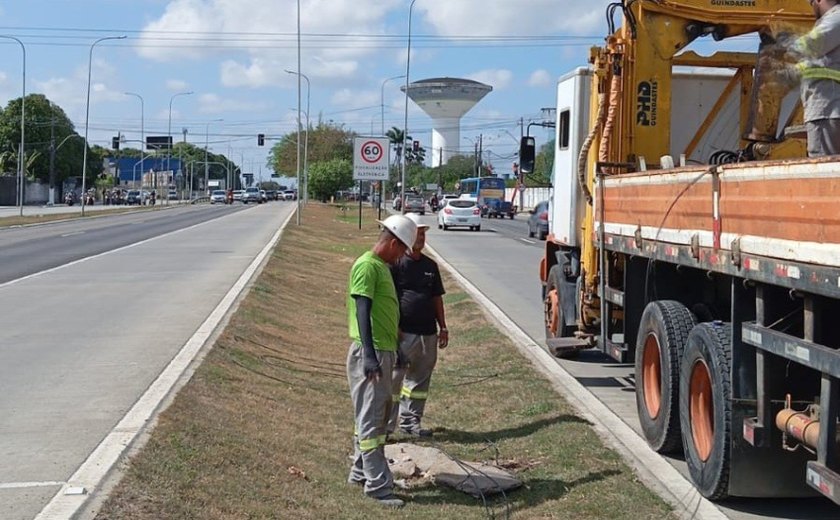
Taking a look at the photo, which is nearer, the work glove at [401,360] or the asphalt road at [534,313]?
the asphalt road at [534,313]

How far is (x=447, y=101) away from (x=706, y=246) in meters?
132

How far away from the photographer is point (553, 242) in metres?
12.3

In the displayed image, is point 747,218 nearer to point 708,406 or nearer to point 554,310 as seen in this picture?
point 708,406

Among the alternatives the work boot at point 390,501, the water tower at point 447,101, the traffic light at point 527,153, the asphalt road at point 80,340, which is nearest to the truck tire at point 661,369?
the work boot at point 390,501

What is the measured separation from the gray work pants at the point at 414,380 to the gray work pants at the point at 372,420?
150 centimetres

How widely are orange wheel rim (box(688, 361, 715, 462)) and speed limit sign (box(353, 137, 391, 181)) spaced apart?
37515 millimetres

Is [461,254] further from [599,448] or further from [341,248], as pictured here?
[599,448]

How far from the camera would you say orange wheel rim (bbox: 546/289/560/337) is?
11734 millimetres

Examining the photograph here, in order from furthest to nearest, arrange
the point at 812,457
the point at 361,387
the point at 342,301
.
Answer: the point at 342,301 → the point at 361,387 → the point at 812,457

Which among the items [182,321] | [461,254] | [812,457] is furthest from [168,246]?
[812,457]

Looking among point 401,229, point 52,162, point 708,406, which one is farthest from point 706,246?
point 52,162

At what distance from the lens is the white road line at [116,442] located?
5543mm

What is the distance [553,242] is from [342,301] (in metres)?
7.85

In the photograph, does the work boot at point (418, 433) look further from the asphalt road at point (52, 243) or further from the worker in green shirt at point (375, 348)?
the asphalt road at point (52, 243)
